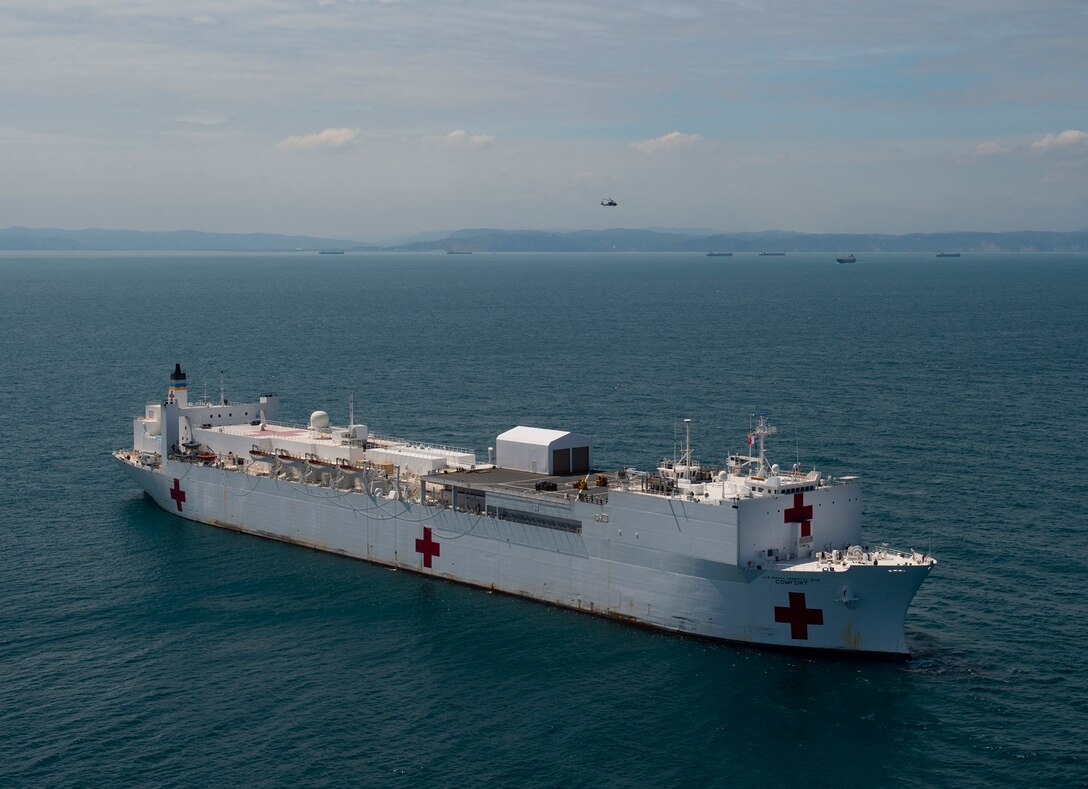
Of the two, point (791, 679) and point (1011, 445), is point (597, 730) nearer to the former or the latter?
point (791, 679)

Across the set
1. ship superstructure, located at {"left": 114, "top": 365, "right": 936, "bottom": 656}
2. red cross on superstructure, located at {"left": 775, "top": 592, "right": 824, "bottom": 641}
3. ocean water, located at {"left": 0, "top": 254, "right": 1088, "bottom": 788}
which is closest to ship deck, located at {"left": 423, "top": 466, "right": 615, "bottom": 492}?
ship superstructure, located at {"left": 114, "top": 365, "right": 936, "bottom": 656}

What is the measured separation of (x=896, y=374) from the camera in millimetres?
74312

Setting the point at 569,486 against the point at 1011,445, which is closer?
the point at 569,486

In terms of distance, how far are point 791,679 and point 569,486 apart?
Answer: 1036 centimetres

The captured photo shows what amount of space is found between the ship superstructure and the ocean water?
92cm

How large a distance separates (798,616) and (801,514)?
122 inches

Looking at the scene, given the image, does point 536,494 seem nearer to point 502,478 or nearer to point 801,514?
point 502,478

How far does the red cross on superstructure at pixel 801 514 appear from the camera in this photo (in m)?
32.1

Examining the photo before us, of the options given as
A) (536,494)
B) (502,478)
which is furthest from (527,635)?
(502,478)

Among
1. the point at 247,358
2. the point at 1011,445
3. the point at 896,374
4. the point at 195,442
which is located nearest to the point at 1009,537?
the point at 1011,445

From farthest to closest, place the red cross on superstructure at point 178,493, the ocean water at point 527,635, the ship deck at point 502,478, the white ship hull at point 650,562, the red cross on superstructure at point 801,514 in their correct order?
1. the red cross on superstructure at point 178,493
2. the ship deck at point 502,478
3. the red cross on superstructure at point 801,514
4. the white ship hull at point 650,562
5. the ocean water at point 527,635

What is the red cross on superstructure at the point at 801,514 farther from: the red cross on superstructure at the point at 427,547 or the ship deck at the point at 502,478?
the red cross on superstructure at the point at 427,547

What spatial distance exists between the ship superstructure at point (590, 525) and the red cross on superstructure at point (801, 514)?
2.1 inches

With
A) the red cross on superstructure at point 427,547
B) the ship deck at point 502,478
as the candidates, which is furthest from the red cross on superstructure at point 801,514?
the red cross on superstructure at point 427,547
